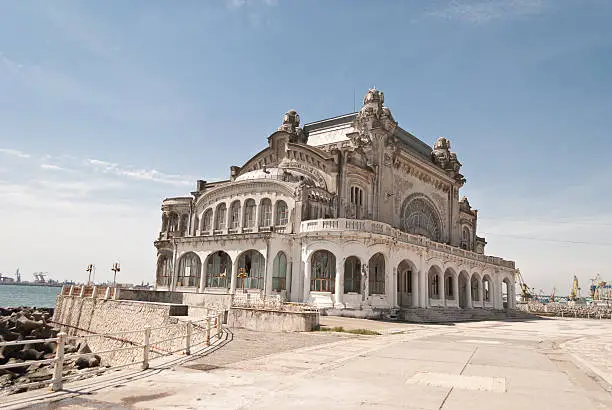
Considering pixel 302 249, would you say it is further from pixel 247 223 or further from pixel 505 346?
pixel 505 346

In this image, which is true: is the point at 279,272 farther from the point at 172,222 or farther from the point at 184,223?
the point at 172,222

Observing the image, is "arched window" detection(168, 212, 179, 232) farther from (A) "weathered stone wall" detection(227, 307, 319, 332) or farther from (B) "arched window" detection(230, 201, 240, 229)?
(A) "weathered stone wall" detection(227, 307, 319, 332)

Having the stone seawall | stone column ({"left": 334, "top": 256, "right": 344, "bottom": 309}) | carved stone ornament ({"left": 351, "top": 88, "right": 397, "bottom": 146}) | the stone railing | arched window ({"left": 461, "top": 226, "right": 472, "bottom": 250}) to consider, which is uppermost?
carved stone ornament ({"left": 351, "top": 88, "right": 397, "bottom": 146})

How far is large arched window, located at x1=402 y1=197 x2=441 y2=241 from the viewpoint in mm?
51481

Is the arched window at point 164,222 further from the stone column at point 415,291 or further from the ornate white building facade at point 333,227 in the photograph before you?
the stone column at point 415,291

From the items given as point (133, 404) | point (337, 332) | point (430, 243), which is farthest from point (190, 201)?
point (133, 404)

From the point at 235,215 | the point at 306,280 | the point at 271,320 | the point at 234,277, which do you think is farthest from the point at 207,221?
the point at 271,320

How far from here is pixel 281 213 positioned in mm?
42062

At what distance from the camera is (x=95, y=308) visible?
35.8 meters

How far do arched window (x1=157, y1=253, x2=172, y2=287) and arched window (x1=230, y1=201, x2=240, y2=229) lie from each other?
12.6m

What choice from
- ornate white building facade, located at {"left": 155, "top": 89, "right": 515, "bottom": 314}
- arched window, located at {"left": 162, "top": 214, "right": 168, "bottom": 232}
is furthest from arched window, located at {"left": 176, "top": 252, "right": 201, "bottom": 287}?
arched window, located at {"left": 162, "top": 214, "right": 168, "bottom": 232}

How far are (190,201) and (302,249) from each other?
21.1 metres

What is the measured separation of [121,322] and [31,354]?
5.39m

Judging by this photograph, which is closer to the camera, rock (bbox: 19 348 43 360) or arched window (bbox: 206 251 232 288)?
rock (bbox: 19 348 43 360)
